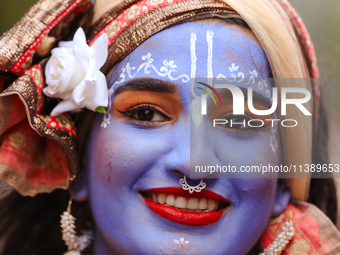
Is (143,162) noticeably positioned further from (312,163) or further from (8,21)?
(8,21)

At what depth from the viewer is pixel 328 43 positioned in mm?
1617

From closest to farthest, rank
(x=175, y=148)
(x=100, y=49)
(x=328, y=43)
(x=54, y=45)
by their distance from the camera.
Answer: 1. (x=175, y=148)
2. (x=100, y=49)
3. (x=54, y=45)
4. (x=328, y=43)

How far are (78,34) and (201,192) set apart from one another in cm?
73

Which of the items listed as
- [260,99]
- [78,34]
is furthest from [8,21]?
[260,99]

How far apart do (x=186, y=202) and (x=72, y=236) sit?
21.1 inches

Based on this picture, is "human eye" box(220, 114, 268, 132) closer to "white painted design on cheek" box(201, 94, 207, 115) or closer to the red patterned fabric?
"white painted design on cheek" box(201, 94, 207, 115)

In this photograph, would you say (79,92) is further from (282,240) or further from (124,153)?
(282,240)

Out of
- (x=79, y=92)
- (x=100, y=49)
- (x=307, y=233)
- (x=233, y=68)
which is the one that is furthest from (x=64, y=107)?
(x=307, y=233)

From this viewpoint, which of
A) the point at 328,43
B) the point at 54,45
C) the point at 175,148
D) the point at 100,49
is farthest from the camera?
the point at 328,43

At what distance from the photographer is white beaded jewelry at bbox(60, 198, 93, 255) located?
57.3 inches

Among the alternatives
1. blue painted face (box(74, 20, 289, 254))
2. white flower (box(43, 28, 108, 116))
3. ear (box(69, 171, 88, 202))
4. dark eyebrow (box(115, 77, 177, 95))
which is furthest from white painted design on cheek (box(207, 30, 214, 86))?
ear (box(69, 171, 88, 202))

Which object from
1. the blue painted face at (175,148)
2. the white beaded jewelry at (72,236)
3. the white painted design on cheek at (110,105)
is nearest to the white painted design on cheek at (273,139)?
the blue painted face at (175,148)

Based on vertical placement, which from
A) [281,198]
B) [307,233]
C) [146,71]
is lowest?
[307,233]

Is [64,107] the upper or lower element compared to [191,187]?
upper
